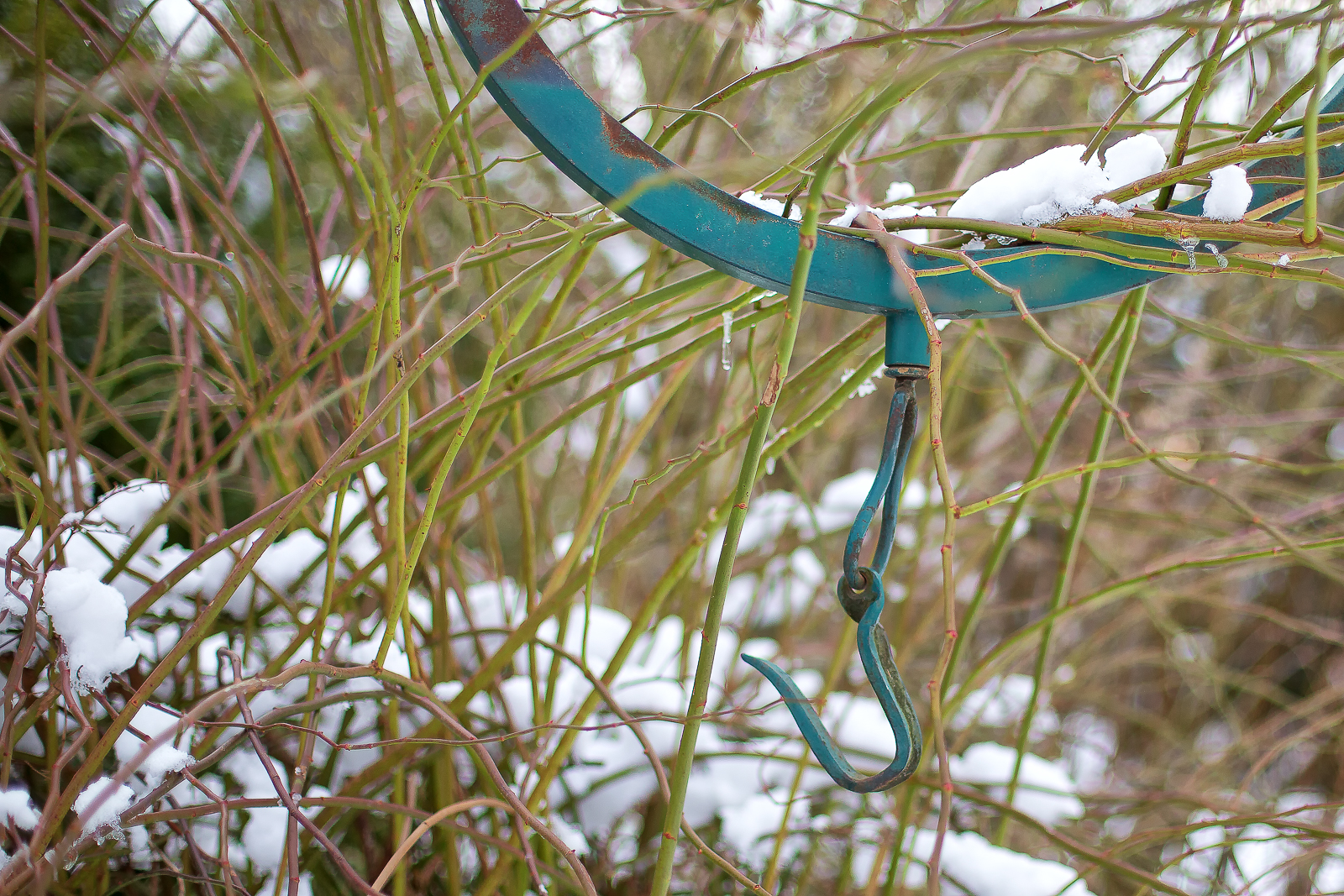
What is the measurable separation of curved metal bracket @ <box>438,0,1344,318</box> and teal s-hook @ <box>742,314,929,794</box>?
3 cm

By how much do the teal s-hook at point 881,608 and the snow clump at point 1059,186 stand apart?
62 mm

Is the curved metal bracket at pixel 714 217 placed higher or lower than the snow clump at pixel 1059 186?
lower

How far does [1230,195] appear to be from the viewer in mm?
298

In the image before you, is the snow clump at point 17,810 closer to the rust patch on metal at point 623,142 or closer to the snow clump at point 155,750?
the snow clump at point 155,750

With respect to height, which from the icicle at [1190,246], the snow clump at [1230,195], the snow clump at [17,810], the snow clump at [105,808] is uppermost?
the snow clump at [1230,195]

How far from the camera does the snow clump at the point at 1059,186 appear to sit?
1.03 feet

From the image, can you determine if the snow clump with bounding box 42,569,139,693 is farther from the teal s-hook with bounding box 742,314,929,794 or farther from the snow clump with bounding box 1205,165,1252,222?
the snow clump with bounding box 1205,165,1252,222

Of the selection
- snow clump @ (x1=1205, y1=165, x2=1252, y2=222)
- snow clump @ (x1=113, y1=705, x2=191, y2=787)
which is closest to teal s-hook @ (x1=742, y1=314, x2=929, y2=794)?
snow clump @ (x1=1205, y1=165, x2=1252, y2=222)

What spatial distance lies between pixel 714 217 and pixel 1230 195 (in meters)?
0.19

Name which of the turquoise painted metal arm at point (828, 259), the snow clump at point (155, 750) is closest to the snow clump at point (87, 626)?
the snow clump at point (155, 750)

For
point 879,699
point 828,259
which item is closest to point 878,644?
point 879,699

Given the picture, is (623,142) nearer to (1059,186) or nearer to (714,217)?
(714,217)

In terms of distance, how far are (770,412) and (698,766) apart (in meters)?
0.48

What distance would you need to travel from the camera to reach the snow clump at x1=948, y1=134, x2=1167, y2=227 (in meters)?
0.32
